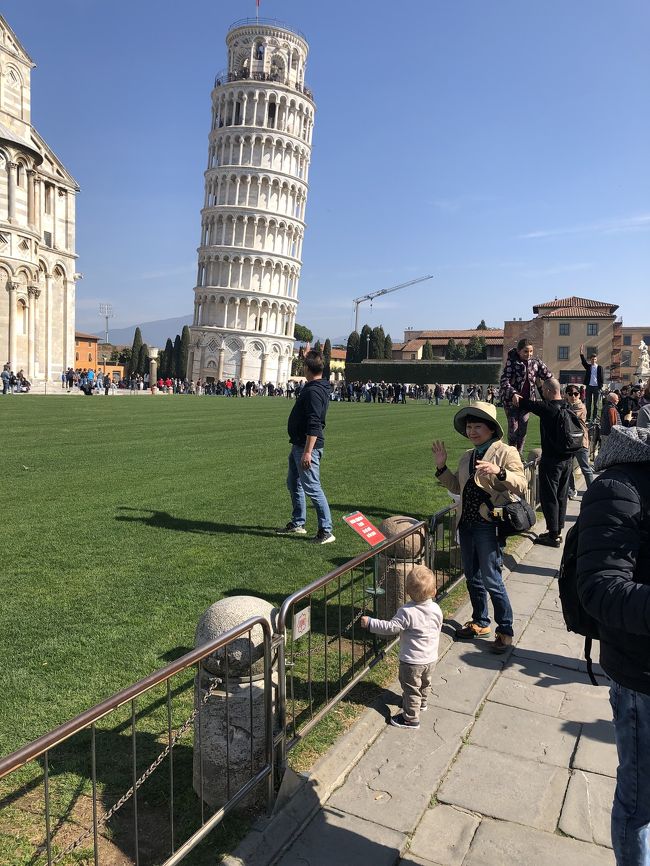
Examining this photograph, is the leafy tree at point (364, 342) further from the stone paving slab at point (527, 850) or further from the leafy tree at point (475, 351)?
the stone paving slab at point (527, 850)

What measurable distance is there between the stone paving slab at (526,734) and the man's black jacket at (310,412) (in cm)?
395

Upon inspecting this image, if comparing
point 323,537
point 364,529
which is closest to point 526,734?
point 364,529

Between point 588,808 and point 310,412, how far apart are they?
4970mm

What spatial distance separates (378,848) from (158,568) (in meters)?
4.10

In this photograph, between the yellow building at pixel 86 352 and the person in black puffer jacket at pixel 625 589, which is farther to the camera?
the yellow building at pixel 86 352

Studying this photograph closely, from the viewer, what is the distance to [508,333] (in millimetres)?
82312

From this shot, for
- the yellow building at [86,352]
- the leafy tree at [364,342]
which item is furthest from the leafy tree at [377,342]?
the yellow building at [86,352]

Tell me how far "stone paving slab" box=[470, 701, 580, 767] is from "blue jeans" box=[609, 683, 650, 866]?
50.9 inches

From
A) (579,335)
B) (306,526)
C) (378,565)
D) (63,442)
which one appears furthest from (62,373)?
(579,335)

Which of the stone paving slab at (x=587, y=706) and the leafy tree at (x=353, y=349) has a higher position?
the leafy tree at (x=353, y=349)

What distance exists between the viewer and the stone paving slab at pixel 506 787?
3.17 meters

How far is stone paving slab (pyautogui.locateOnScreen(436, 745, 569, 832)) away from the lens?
125 inches

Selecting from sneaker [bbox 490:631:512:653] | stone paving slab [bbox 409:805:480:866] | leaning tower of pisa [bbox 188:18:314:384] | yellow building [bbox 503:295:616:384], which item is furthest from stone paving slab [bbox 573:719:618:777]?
leaning tower of pisa [bbox 188:18:314:384]

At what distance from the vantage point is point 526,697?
436cm
